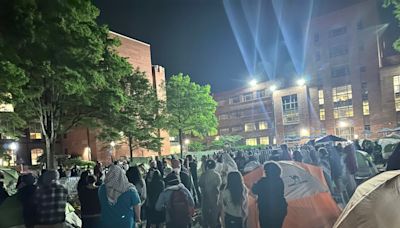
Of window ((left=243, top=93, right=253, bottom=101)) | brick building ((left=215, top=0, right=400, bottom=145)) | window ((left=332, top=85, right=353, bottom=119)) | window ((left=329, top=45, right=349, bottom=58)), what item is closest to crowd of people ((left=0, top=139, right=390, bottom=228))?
brick building ((left=215, top=0, right=400, bottom=145))

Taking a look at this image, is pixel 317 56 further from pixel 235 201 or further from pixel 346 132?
pixel 235 201

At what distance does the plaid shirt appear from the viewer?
608 centimetres

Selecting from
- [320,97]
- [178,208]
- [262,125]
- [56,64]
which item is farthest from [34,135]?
[178,208]

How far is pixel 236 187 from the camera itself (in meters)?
6.97

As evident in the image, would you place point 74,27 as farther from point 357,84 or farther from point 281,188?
point 357,84

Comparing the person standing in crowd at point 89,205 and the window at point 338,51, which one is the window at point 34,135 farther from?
the person standing in crowd at point 89,205

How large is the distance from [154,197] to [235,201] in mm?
2279

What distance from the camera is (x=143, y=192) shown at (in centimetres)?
841

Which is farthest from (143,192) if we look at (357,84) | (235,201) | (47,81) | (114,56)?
(357,84)

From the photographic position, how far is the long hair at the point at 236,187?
22.7 ft

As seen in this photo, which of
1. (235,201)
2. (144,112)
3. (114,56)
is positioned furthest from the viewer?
(144,112)

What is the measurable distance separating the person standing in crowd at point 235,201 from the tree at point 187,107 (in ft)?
141

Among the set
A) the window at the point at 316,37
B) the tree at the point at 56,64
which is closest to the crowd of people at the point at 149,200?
the tree at the point at 56,64

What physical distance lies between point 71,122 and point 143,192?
16.3 m
